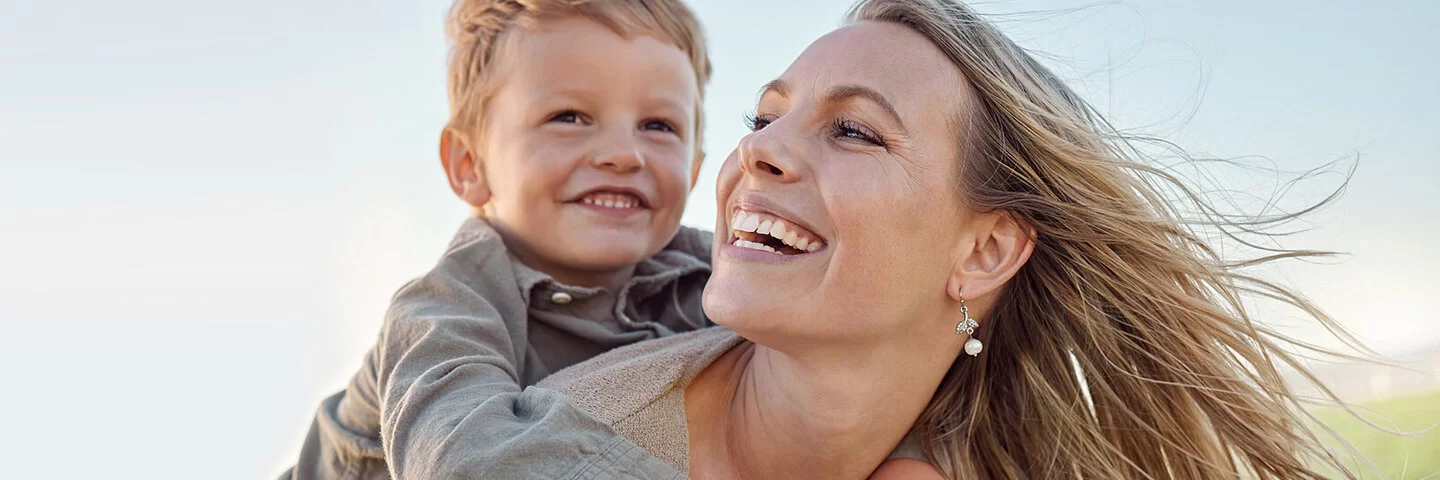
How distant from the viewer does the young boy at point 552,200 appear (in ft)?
9.36

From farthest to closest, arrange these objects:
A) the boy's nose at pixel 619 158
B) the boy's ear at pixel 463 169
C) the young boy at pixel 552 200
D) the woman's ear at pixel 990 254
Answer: the boy's ear at pixel 463 169
the boy's nose at pixel 619 158
the young boy at pixel 552 200
the woman's ear at pixel 990 254

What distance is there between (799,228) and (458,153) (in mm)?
1528

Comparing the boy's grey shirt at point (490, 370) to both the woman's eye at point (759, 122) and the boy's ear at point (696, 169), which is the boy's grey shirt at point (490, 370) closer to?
the boy's ear at point (696, 169)

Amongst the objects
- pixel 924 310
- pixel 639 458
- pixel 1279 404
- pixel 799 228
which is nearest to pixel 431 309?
pixel 639 458

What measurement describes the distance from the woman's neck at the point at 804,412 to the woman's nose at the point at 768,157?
1.33 feet

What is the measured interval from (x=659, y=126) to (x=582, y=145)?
284mm

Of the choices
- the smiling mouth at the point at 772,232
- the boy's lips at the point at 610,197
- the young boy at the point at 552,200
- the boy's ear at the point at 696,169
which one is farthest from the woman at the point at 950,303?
the boy's ear at the point at 696,169

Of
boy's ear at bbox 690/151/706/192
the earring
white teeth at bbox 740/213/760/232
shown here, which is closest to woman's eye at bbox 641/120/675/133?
boy's ear at bbox 690/151/706/192

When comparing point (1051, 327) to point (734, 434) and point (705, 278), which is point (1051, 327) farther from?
point (705, 278)

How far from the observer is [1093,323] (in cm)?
268

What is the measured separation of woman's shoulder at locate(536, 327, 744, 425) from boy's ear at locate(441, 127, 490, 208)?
3.11 ft

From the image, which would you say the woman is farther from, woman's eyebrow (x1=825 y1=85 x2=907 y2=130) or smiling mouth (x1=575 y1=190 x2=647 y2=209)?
smiling mouth (x1=575 y1=190 x2=647 y2=209)

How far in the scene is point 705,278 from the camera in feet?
11.6

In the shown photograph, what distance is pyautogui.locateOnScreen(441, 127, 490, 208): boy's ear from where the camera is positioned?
3.40 m
